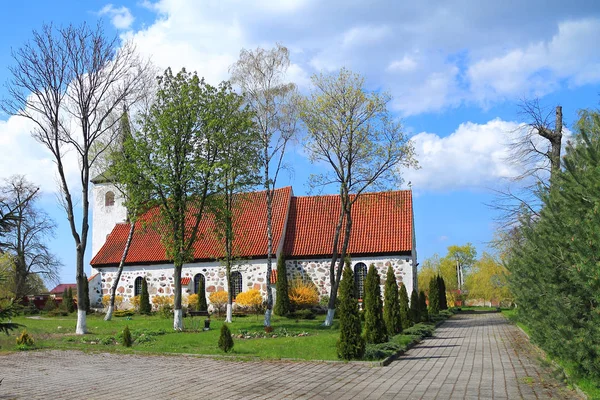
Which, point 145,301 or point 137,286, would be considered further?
point 137,286

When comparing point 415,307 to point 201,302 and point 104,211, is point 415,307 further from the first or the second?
point 104,211

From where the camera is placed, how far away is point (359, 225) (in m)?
34.0

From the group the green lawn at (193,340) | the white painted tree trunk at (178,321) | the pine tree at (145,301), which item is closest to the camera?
the green lawn at (193,340)

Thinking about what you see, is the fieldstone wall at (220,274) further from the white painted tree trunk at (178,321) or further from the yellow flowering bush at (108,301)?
the white painted tree trunk at (178,321)

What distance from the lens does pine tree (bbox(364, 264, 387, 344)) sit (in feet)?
54.1

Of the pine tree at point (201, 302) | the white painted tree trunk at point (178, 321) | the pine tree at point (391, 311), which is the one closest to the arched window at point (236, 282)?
the pine tree at point (201, 302)

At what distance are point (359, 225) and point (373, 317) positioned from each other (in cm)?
1754

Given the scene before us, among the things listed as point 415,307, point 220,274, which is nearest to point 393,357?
point 415,307

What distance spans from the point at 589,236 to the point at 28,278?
46.0 metres

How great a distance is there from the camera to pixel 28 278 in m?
45.1

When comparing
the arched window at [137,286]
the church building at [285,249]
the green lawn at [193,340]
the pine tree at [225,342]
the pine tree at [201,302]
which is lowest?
the green lawn at [193,340]

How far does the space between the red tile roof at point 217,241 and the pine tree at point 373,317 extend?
1537 cm

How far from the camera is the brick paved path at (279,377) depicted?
9.80 meters

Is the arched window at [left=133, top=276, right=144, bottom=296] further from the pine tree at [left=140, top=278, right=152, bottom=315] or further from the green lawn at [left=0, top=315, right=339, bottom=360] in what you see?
the green lawn at [left=0, top=315, right=339, bottom=360]
